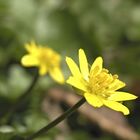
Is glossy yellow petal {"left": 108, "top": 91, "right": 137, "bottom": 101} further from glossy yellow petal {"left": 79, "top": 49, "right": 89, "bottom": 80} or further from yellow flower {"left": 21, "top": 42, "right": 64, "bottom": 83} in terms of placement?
yellow flower {"left": 21, "top": 42, "right": 64, "bottom": 83}

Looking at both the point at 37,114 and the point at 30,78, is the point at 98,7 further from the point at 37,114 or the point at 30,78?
the point at 37,114

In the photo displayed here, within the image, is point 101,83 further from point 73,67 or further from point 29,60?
point 29,60

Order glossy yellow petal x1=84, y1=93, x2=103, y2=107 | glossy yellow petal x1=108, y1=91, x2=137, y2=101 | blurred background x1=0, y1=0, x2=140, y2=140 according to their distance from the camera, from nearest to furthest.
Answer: glossy yellow petal x1=84, y1=93, x2=103, y2=107, glossy yellow petal x1=108, y1=91, x2=137, y2=101, blurred background x1=0, y1=0, x2=140, y2=140

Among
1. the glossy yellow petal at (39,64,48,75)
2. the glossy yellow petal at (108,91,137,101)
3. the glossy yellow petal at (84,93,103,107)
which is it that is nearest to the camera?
the glossy yellow petal at (84,93,103,107)

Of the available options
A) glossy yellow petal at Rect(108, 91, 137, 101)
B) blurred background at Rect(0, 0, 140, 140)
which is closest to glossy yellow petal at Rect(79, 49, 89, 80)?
glossy yellow petal at Rect(108, 91, 137, 101)

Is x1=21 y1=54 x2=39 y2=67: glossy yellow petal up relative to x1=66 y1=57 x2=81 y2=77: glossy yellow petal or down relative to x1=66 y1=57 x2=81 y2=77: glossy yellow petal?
down

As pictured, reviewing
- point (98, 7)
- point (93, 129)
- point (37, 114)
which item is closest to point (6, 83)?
point (37, 114)
